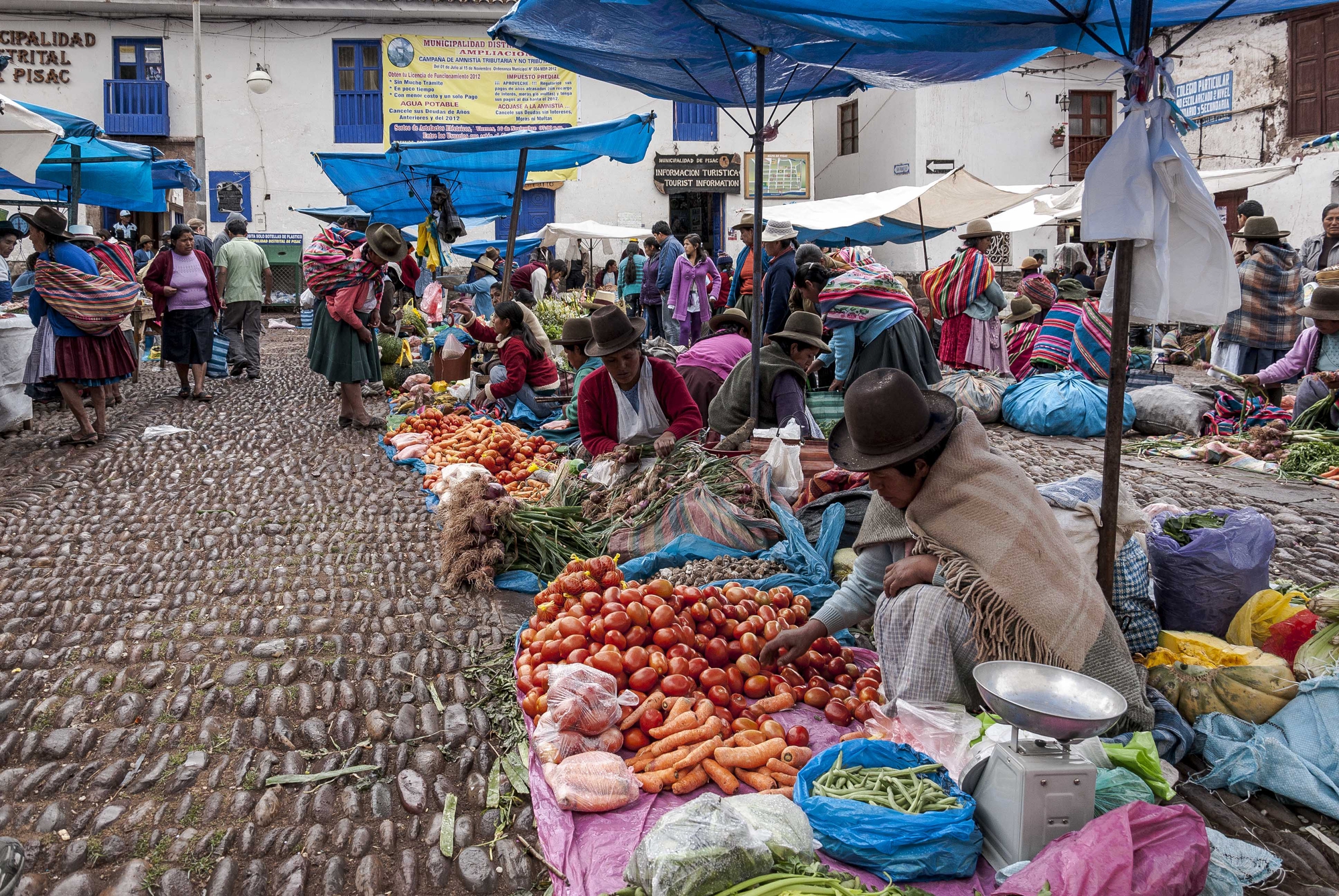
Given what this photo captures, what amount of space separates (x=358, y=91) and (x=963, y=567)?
24.3 m

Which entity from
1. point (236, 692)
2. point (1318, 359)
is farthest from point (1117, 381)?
point (1318, 359)

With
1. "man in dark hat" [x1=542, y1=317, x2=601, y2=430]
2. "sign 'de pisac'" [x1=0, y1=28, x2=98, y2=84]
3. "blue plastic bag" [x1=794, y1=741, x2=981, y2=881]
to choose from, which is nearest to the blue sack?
"man in dark hat" [x1=542, y1=317, x2=601, y2=430]

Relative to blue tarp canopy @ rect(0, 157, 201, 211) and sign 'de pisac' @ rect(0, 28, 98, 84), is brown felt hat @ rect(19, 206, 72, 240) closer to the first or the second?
blue tarp canopy @ rect(0, 157, 201, 211)

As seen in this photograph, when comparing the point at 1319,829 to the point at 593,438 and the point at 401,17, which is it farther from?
the point at 401,17

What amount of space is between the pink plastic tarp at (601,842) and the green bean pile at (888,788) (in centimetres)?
18

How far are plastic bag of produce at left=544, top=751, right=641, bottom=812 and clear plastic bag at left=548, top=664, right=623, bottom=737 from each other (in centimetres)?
14

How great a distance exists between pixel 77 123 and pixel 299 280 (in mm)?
12398

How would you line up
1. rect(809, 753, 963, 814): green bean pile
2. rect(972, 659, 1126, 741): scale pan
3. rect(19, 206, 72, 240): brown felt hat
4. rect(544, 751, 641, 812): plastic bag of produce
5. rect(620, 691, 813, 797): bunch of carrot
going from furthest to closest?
rect(19, 206, 72, 240): brown felt hat, rect(620, 691, 813, 797): bunch of carrot, rect(544, 751, 641, 812): plastic bag of produce, rect(809, 753, 963, 814): green bean pile, rect(972, 659, 1126, 741): scale pan

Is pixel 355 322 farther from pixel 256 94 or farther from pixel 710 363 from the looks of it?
pixel 256 94

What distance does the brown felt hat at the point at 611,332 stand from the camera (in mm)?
5199

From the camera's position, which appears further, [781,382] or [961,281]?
[961,281]

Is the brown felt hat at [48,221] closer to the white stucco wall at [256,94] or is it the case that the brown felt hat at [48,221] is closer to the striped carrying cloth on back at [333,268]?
the striped carrying cloth on back at [333,268]

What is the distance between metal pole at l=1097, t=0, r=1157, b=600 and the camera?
335 cm

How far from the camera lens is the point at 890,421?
281 centimetres
